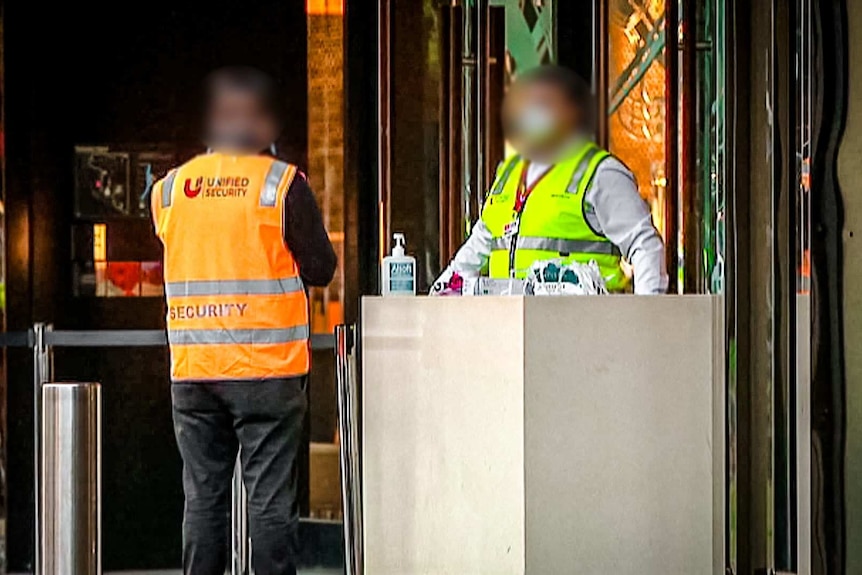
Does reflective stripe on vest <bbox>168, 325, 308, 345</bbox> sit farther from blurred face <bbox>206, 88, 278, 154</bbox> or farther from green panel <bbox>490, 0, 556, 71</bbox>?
green panel <bbox>490, 0, 556, 71</bbox>

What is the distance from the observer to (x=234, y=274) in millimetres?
4926

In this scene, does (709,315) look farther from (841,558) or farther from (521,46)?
(521,46)

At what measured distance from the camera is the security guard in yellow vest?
4617 millimetres

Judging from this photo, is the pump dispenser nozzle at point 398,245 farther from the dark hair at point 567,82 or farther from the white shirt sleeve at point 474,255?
the dark hair at point 567,82

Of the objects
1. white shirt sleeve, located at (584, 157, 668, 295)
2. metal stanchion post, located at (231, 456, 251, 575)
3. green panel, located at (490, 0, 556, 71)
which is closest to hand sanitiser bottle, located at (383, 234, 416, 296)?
white shirt sleeve, located at (584, 157, 668, 295)

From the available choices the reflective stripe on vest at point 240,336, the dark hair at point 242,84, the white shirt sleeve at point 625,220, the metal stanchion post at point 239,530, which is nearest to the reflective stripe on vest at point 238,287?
the reflective stripe on vest at point 240,336

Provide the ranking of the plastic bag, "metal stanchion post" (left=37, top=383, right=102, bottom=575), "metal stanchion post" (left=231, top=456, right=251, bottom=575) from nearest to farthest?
"metal stanchion post" (left=37, top=383, right=102, bottom=575)
the plastic bag
"metal stanchion post" (left=231, top=456, right=251, bottom=575)

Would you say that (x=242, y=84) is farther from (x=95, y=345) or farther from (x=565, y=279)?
(x=565, y=279)

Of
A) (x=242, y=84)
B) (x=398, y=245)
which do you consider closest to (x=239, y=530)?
(x=398, y=245)

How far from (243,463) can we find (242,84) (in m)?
1.45

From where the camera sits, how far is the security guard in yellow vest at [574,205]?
4.62 m

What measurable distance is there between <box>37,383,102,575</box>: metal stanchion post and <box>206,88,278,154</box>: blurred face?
164 centimetres

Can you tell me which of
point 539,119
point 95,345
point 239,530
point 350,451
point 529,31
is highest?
point 529,31

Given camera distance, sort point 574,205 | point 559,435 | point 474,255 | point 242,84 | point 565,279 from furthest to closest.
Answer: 1. point 242,84
2. point 474,255
3. point 574,205
4. point 565,279
5. point 559,435
